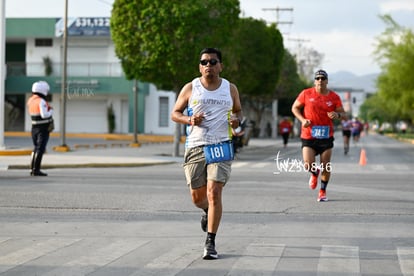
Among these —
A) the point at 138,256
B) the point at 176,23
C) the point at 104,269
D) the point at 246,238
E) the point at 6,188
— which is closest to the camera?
the point at 104,269

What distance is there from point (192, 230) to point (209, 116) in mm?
Answer: 2069

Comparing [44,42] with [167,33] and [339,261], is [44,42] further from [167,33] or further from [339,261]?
[339,261]

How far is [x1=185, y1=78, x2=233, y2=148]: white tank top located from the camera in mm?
8109

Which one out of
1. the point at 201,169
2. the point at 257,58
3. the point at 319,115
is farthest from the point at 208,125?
the point at 257,58

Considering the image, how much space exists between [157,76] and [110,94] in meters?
27.1

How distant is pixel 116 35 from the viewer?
28781 mm

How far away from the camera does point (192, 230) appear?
969 centimetres

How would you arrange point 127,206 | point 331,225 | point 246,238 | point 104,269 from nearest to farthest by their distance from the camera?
Result: point 104,269 < point 246,238 < point 331,225 < point 127,206

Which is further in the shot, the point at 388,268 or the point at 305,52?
the point at 305,52

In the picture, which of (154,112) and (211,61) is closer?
(211,61)

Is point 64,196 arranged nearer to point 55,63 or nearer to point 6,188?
point 6,188

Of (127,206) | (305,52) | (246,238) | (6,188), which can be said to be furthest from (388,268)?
(305,52)

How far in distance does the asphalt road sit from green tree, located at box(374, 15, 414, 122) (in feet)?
134

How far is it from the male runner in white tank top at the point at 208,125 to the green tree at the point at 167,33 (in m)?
19.3
